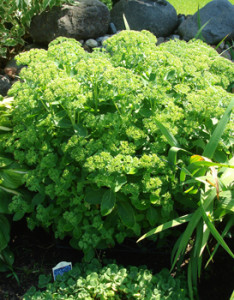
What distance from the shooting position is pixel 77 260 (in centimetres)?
219

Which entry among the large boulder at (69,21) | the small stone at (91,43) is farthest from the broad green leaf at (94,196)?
the small stone at (91,43)

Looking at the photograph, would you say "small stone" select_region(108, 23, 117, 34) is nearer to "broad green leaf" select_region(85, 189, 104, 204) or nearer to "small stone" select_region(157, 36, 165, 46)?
Answer: "small stone" select_region(157, 36, 165, 46)

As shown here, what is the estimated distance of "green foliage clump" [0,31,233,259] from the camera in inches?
67.5

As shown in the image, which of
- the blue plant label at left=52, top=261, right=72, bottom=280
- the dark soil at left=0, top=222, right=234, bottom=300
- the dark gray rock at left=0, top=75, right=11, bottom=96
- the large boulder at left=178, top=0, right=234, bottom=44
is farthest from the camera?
the large boulder at left=178, top=0, right=234, bottom=44

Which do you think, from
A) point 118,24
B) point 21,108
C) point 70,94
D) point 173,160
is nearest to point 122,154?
point 173,160

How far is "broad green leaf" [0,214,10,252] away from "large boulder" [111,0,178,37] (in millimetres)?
3530

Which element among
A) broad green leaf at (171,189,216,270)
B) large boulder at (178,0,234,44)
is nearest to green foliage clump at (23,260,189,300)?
broad green leaf at (171,189,216,270)

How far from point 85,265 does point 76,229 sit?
0.23 metres

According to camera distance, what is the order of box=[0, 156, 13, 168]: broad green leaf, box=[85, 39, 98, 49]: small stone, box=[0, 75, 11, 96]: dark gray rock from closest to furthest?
box=[0, 156, 13, 168]: broad green leaf, box=[0, 75, 11, 96]: dark gray rock, box=[85, 39, 98, 49]: small stone

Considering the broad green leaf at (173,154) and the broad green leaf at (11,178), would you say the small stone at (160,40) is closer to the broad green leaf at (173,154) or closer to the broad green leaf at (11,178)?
the broad green leaf at (11,178)

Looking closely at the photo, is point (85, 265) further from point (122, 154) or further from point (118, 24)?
point (118, 24)

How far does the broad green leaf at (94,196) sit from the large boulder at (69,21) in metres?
3.03

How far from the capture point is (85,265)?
198 centimetres

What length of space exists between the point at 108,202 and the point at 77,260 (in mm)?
654
